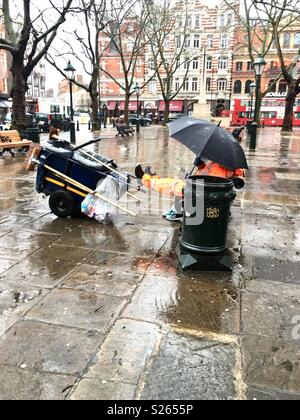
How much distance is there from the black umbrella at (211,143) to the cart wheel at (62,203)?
2250 mm

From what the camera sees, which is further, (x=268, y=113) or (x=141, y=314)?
(x=268, y=113)

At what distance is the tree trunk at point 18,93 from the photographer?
1731 cm

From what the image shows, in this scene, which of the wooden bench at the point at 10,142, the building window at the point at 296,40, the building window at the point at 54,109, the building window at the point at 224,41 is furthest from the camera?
the building window at the point at 224,41

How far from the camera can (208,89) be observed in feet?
223

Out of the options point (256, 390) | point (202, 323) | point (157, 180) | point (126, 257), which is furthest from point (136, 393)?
point (157, 180)

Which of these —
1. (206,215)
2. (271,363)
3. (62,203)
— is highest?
(206,215)

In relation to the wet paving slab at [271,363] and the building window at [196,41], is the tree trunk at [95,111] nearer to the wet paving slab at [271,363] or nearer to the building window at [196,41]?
the wet paving slab at [271,363]

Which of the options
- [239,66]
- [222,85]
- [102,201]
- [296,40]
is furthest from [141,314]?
Result: [296,40]

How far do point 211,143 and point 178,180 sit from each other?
1765mm

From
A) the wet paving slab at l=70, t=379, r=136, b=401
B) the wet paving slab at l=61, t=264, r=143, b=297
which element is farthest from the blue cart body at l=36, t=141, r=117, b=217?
the wet paving slab at l=70, t=379, r=136, b=401

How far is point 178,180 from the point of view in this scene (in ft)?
20.5

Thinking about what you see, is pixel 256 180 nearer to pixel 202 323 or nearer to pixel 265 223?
pixel 265 223

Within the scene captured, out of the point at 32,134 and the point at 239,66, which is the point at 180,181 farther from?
the point at 239,66

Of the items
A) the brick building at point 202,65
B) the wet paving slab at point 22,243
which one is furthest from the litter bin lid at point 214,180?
the brick building at point 202,65
